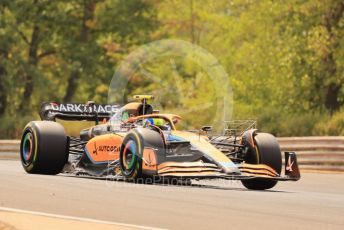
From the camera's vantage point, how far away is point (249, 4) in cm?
3938

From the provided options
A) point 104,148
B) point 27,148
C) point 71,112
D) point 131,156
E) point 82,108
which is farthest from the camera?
point 82,108

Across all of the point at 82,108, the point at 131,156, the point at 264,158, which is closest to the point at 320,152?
the point at 82,108

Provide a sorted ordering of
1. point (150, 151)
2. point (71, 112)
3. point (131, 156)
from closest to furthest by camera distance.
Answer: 1. point (150, 151)
2. point (131, 156)
3. point (71, 112)

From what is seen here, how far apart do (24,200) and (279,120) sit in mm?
18030

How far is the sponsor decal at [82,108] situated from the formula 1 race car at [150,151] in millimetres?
54

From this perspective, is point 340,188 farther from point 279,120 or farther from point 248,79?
point 248,79

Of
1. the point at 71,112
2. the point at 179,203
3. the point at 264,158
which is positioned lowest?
the point at 179,203

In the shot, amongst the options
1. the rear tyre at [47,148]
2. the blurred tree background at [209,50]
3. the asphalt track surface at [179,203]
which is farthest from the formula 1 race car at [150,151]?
the blurred tree background at [209,50]

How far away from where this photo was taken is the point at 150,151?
15758 millimetres

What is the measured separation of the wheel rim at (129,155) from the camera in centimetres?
1612

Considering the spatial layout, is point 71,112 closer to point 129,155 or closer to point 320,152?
point 129,155

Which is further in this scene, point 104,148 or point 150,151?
point 104,148

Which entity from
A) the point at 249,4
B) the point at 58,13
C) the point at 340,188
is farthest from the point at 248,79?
the point at 340,188

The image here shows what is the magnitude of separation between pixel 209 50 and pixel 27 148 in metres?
29.8
